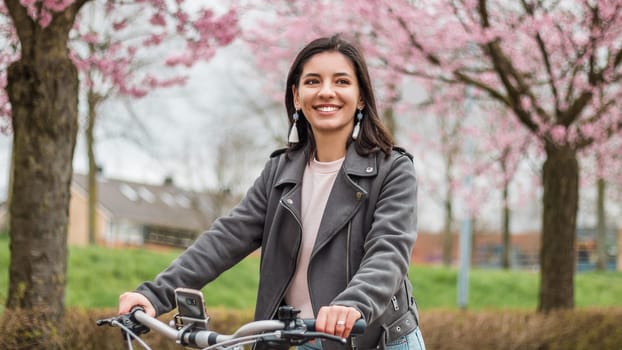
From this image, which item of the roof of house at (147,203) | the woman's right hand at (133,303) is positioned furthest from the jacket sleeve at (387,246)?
the roof of house at (147,203)

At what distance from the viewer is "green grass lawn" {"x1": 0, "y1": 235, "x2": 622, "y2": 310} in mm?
11547

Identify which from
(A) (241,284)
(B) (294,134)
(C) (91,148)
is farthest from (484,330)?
(C) (91,148)

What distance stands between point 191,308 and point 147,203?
48669 millimetres

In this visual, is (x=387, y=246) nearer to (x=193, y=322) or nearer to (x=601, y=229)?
(x=193, y=322)

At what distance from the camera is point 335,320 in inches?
74.2

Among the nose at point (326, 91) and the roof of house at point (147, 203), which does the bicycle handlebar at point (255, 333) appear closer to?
the nose at point (326, 91)

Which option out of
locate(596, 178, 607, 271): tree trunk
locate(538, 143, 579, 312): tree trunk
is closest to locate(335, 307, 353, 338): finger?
locate(538, 143, 579, 312): tree trunk

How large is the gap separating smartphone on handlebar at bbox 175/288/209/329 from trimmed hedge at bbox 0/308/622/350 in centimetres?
316

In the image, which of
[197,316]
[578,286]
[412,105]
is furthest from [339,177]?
[578,286]

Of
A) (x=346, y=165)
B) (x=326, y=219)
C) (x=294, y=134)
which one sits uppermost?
(x=294, y=134)

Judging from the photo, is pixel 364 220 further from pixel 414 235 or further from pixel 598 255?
pixel 598 255

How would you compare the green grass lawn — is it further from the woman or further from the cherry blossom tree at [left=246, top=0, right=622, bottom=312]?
the woman

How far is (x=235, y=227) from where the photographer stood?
2564mm

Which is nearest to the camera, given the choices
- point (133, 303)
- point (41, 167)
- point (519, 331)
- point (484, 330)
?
point (133, 303)
